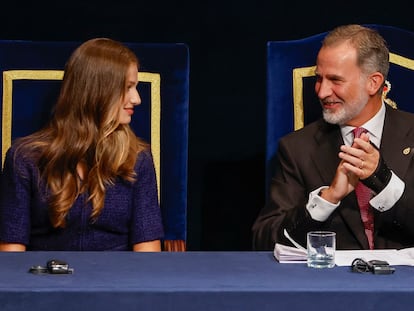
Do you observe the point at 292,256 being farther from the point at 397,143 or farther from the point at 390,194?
the point at 397,143

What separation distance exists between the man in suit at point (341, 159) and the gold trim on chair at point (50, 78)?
Result: 0.36 m

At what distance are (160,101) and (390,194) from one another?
77 cm

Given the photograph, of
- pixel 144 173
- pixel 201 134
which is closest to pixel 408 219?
pixel 144 173

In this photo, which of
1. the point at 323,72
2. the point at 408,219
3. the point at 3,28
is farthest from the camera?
the point at 3,28

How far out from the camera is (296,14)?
3273 mm

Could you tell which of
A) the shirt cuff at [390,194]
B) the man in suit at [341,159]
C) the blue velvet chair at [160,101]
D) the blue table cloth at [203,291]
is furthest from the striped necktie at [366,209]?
the blue table cloth at [203,291]

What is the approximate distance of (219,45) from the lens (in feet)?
10.8

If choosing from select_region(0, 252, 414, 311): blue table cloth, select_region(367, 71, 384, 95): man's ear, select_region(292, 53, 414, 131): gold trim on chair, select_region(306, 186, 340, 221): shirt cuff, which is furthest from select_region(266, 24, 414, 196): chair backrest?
select_region(0, 252, 414, 311): blue table cloth

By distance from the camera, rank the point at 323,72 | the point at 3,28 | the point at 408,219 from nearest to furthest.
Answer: the point at 408,219 → the point at 323,72 → the point at 3,28

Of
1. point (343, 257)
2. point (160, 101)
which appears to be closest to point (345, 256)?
point (343, 257)

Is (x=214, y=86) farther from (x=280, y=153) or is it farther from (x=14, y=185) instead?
(x=14, y=185)

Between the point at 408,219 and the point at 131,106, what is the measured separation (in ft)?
2.63

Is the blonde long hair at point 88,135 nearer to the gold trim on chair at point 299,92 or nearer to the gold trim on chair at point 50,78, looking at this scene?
the gold trim on chair at point 50,78

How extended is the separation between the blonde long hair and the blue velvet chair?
19 centimetres
